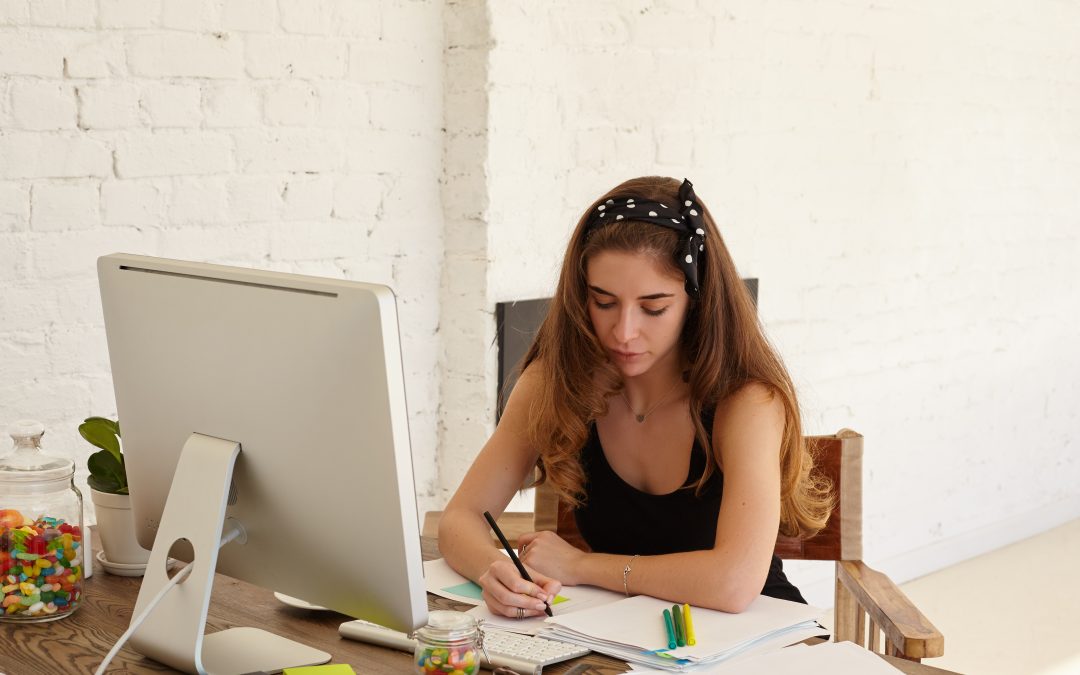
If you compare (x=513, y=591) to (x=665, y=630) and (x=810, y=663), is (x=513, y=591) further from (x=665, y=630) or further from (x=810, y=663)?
(x=810, y=663)

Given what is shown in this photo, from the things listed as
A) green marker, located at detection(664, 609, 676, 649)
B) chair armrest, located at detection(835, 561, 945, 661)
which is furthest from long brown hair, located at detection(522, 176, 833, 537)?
green marker, located at detection(664, 609, 676, 649)

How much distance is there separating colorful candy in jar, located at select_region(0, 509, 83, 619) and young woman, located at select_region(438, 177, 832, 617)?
1.66 ft

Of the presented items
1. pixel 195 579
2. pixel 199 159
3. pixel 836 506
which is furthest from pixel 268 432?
pixel 199 159

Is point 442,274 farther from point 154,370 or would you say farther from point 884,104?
point 884,104

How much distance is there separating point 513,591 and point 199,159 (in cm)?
116

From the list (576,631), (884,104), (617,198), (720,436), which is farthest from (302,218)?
(884,104)

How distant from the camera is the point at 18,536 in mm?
1409

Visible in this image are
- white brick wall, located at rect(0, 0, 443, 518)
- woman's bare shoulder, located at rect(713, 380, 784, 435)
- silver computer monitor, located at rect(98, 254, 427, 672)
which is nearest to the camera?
silver computer monitor, located at rect(98, 254, 427, 672)

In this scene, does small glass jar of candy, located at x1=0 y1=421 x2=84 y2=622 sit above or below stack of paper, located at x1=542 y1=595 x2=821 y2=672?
above

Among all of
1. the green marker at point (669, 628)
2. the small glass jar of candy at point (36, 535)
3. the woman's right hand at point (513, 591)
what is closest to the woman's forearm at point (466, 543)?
the woman's right hand at point (513, 591)

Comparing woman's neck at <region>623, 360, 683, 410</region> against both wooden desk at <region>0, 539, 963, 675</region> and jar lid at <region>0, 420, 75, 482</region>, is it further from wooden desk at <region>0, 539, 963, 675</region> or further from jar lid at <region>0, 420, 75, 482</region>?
jar lid at <region>0, 420, 75, 482</region>

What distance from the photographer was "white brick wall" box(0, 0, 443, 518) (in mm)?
1999

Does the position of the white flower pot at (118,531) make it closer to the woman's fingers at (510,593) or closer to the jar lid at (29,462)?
the jar lid at (29,462)

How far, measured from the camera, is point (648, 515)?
182cm
